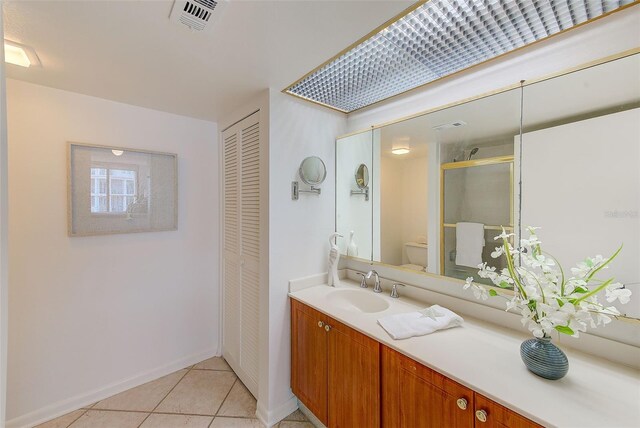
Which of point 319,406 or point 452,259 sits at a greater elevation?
point 452,259

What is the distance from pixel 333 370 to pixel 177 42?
75.3 inches

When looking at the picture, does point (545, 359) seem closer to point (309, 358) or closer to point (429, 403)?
point (429, 403)

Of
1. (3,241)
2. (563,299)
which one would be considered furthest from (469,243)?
(3,241)

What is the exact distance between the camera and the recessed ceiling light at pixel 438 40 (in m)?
1.08


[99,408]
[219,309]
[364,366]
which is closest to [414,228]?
[364,366]

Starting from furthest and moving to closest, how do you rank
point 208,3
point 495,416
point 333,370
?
point 333,370 → point 208,3 → point 495,416

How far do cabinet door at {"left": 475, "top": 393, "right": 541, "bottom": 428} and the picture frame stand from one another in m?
2.30

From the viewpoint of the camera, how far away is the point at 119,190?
1917 millimetres

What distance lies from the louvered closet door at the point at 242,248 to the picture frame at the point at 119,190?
0.48 metres

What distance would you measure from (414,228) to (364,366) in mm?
897

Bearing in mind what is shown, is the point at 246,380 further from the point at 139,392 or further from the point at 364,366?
the point at 364,366

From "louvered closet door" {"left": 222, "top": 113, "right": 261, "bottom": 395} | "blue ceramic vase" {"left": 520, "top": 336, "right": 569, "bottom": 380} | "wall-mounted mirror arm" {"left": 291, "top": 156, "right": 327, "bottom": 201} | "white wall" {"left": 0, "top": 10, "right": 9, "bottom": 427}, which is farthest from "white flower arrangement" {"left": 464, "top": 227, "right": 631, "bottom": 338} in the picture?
"white wall" {"left": 0, "top": 10, "right": 9, "bottom": 427}

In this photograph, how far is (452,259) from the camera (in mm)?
1504

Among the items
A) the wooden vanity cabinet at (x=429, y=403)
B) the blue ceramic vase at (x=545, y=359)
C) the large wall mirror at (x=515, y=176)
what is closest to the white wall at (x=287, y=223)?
the large wall mirror at (x=515, y=176)
